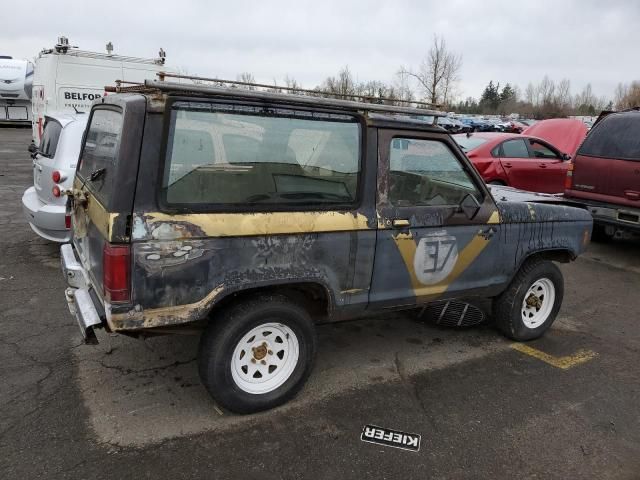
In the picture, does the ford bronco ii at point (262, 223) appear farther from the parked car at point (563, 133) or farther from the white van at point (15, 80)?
the white van at point (15, 80)

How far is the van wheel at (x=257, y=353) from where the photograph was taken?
2932 millimetres

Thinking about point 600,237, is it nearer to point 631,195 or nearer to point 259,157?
point 631,195

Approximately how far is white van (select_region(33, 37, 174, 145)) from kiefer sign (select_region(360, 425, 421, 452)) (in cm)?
879

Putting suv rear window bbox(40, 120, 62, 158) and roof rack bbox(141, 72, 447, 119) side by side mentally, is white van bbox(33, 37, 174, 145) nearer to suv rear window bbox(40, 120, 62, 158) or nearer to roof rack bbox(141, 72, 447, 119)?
suv rear window bbox(40, 120, 62, 158)

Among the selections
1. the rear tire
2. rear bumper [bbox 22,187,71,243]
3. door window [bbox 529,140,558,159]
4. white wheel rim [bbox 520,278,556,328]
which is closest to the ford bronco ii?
white wheel rim [bbox 520,278,556,328]

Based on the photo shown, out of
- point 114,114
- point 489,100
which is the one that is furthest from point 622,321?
point 489,100

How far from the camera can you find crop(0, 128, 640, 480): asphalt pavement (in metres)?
2.75

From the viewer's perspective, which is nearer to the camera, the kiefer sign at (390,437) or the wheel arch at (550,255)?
the kiefer sign at (390,437)

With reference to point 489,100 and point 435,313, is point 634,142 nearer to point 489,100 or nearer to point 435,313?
point 435,313

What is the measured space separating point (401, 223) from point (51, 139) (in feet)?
14.7

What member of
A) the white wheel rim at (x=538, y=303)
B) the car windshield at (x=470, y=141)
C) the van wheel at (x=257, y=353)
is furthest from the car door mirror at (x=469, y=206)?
the car windshield at (x=470, y=141)

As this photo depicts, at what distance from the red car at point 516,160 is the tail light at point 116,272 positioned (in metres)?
7.72

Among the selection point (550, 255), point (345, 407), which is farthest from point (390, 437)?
point (550, 255)

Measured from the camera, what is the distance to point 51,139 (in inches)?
228
